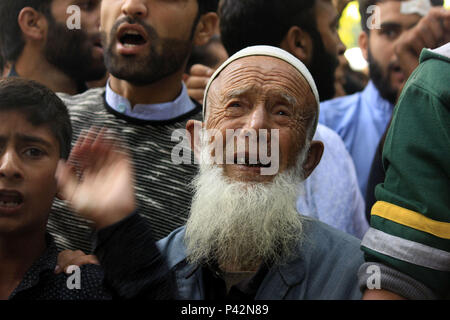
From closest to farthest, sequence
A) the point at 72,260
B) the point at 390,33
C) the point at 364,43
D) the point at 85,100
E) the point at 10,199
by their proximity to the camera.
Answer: the point at 10,199
the point at 72,260
the point at 85,100
the point at 390,33
the point at 364,43

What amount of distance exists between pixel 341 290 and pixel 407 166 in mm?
586

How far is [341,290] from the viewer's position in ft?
7.79

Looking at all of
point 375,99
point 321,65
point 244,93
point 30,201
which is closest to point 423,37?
point 321,65

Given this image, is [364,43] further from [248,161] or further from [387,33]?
[248,161]

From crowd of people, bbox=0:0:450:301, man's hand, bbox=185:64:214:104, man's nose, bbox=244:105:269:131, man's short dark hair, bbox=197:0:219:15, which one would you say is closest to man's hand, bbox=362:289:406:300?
crowd of people, bbox=0:0:450:301

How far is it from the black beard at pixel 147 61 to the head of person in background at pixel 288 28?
0.62m

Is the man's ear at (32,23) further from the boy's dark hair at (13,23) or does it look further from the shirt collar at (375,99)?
the shirt collar at (375,99)

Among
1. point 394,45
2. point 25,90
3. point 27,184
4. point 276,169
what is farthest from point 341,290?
point 394,45

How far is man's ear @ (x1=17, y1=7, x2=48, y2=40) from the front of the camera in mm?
3400

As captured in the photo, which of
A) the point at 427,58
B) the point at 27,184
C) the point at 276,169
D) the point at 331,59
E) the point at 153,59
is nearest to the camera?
the point at 427,58

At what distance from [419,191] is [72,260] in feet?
4.28

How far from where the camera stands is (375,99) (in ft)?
13.6

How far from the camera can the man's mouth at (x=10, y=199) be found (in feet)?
7.62
